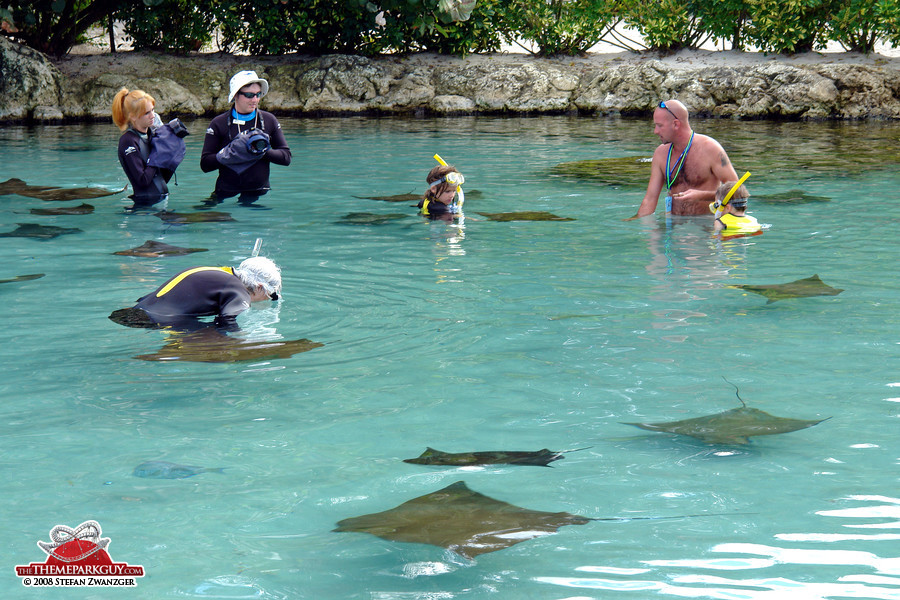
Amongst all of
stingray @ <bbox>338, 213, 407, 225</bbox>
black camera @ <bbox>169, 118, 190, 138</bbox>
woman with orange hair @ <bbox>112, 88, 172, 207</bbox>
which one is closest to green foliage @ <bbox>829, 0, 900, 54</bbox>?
stingray @ <bbox>338, 213, 407, 225</bbox>

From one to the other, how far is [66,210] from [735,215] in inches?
292

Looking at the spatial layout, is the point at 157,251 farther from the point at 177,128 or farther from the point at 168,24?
the point at 168,24

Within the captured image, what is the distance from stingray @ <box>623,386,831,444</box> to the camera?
427 centimetres

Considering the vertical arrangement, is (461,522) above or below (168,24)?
below

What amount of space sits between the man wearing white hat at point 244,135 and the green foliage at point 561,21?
50.6ft

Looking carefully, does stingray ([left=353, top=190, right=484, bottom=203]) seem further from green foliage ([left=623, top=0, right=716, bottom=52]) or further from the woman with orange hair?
green foliage ([left=623, top=0, right=716, bottom=52])

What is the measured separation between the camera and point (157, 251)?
8.54 meters

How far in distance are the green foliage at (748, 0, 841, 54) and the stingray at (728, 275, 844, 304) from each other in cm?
1676

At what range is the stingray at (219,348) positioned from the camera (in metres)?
5.51

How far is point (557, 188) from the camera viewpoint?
12211 mm

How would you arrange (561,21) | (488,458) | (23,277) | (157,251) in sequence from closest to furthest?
(488,458)
(23,277)
(157,251)
(561,21)

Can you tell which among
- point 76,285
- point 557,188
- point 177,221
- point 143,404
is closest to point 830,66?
point 557,188

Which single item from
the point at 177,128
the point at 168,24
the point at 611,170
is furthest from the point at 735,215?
the point at 168,24

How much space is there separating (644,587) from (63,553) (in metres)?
1.96
